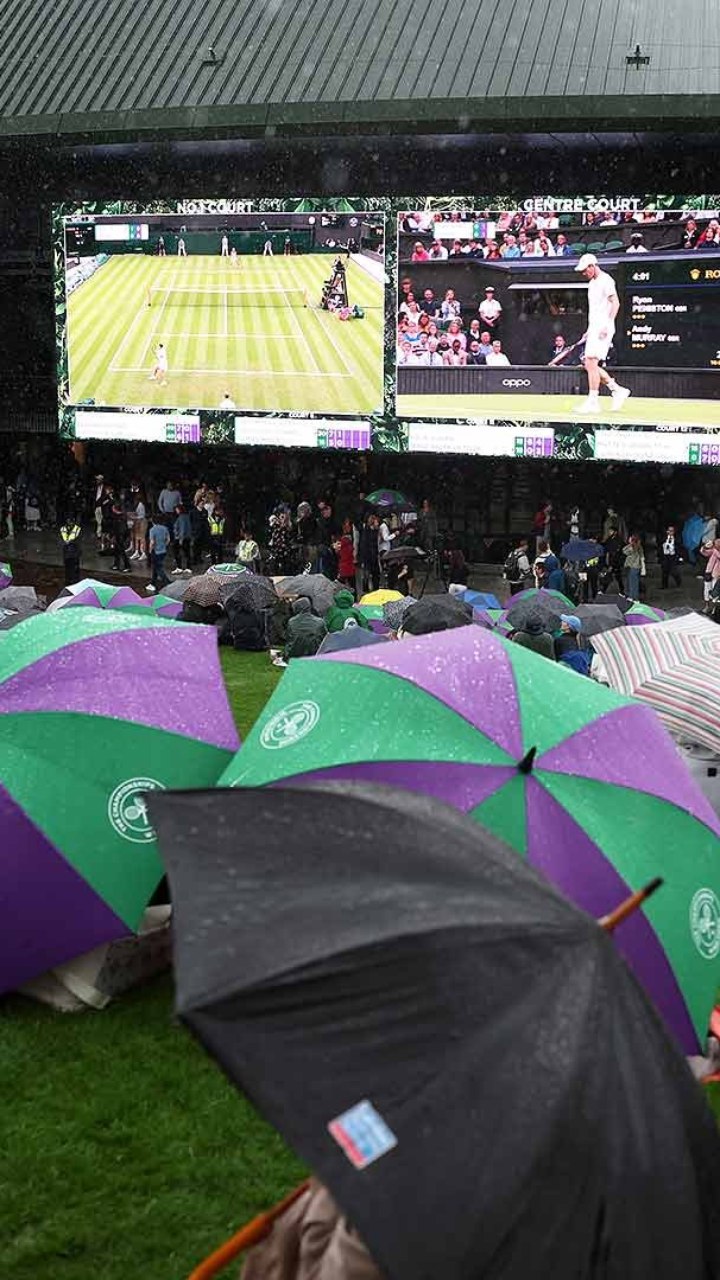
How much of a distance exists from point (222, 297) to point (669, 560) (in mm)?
8657

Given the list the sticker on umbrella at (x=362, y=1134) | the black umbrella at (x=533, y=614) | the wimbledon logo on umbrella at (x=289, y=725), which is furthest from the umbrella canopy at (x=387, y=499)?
the sticker on umbrella at (x=362, y=1134)

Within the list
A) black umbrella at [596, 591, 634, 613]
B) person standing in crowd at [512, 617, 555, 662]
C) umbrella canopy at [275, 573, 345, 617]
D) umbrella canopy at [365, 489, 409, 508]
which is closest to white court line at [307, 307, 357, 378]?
umbrella canopy at [365, 489, 409, 508]

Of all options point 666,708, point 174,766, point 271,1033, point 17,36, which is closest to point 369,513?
point 17,36

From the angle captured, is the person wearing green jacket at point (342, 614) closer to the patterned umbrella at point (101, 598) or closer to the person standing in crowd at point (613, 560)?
the patterned umbrella at point (101, 598)

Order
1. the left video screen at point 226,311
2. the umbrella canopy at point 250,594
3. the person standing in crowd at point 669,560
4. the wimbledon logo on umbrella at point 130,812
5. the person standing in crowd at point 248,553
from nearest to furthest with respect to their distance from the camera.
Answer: the wimbledon logo on umbrella at point 130,812
the umbrella canopy at point 250,594
the person standing in crowd at point 669,560
the person standing in crowd at point 248,553
the left video screen at point 226,311

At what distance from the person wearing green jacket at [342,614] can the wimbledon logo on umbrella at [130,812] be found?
775 cm

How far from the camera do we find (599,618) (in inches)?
537

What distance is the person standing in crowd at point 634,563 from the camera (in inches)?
817

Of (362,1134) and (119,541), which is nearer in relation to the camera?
(362,1134)

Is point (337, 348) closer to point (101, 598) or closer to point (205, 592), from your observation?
point (205, 592)

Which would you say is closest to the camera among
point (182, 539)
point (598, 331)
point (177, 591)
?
point (177, 591)

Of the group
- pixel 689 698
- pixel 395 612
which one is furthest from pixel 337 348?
pixel 689 698

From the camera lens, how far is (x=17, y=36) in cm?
2594

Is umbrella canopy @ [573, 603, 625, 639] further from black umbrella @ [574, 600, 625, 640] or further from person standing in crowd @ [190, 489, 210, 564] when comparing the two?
person standing in crowd @ [190, 489, 210, 564]
